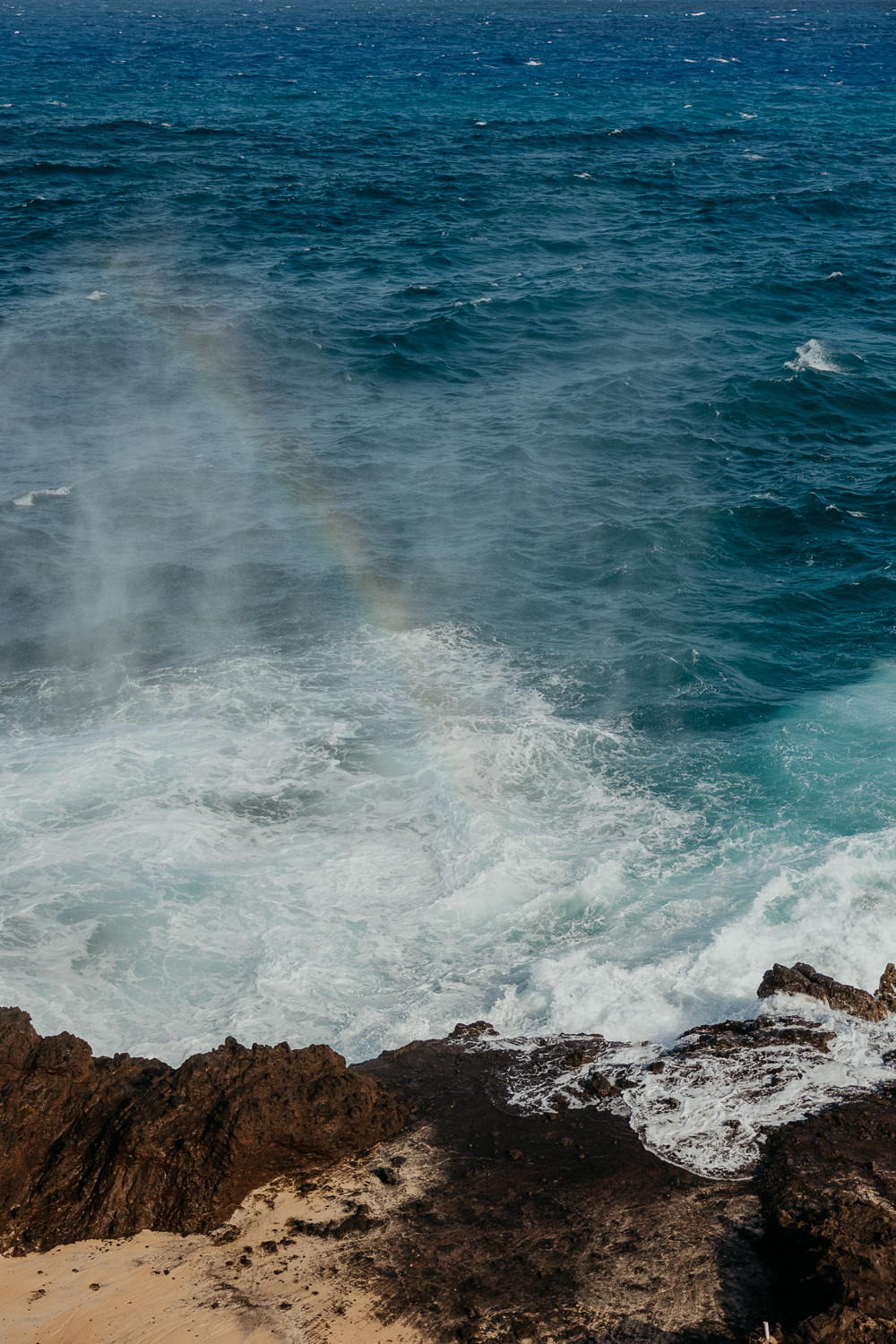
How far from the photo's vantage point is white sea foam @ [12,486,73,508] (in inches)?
1313

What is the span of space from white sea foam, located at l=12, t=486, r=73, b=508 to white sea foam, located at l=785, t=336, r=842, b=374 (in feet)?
93.9

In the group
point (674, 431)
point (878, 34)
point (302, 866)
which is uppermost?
point (878, 34)

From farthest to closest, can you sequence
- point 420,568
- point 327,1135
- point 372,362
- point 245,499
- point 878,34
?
point 878,34 → point 372,362 → point 245,499 → point 420,568 → point 327,1135

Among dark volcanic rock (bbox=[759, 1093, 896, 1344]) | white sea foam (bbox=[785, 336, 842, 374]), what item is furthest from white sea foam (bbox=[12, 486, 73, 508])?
dark volcanic rock (bbox=[759, 1093, 896, 1344])

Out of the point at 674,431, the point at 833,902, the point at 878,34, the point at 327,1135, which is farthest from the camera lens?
the point at 878,34

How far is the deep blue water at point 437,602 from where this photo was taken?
17.3 m

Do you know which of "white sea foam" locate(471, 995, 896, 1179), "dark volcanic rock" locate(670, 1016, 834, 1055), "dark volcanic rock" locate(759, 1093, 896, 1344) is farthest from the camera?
"dark volcanic rock" locate(670, 1016, 834, 1055)

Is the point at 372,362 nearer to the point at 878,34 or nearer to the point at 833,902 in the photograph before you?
the point at 833,902

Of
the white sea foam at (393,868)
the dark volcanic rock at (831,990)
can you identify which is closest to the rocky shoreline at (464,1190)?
the dark volcanic rock at (831,990)

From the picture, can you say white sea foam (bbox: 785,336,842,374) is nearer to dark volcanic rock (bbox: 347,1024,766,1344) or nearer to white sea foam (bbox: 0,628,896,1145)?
white sea foam (bbox: 0,628,896,1145)

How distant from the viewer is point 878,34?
165375mm

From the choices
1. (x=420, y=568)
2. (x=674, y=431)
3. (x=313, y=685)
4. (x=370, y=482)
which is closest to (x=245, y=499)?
(x=370, y=482)

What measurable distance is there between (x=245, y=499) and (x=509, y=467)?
9360 millimetres

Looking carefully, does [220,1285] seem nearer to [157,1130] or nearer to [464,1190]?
[157,1130]
